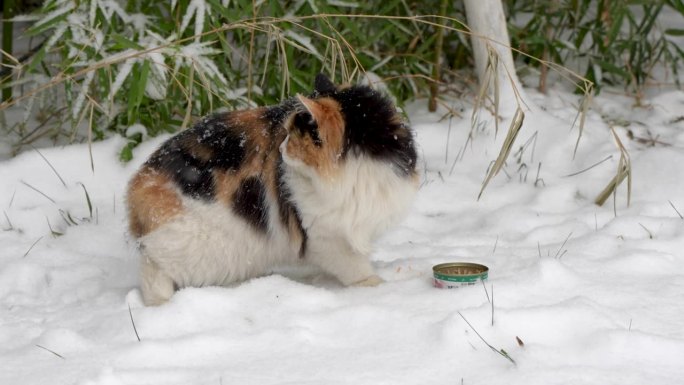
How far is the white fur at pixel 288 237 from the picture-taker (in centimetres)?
276

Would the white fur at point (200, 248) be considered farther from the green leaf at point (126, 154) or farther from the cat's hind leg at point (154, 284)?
the green leaf at point (126, 154)

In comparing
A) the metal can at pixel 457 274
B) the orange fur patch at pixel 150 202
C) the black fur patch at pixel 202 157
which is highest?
the black fur patch at pixel 202 157

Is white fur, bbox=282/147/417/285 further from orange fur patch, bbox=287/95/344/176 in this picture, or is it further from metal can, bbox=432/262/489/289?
metal can, bbox=432/262/489/289

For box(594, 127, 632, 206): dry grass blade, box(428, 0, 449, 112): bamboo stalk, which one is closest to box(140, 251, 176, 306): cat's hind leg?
box(594, 127, 632, 206): dry grass blade

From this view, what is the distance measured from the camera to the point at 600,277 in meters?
2.89

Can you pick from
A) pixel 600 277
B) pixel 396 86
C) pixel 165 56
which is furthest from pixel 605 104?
pixel 165 56

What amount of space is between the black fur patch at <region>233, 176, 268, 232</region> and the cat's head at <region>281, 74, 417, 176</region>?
21cm

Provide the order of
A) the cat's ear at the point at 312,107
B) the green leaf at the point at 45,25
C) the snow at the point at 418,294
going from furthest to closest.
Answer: the green leaf at the point at 45,25
the cat's ear at the point at 312,107
the snow at the point at 418,294

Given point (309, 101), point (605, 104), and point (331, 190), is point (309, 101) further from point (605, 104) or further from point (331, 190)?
point (605, 104)

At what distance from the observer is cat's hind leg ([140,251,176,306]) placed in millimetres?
2842

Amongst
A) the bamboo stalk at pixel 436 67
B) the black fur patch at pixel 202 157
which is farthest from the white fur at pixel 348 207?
the bamboo stalk at pixel 436 67

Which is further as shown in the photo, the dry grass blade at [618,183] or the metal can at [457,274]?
the dry grass blade at [618,183]

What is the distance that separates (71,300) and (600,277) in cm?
181

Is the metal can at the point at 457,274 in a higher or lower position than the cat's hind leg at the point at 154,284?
higher
